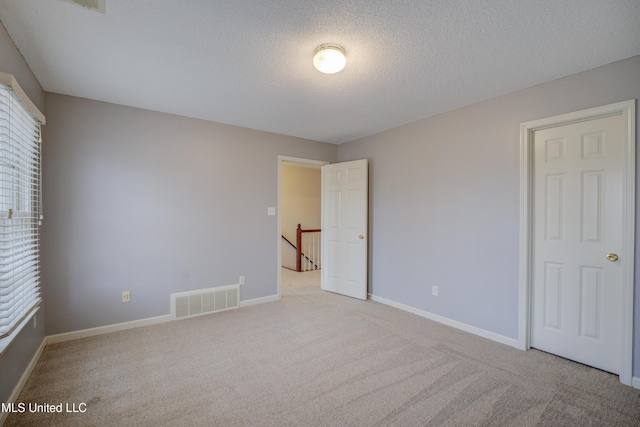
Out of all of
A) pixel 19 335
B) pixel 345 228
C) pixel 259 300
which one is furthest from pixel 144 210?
pixel 345 228

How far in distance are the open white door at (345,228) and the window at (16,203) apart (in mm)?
3397

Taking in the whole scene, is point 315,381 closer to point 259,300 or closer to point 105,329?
point 259,300

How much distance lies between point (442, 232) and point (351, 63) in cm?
215

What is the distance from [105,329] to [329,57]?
343 cm

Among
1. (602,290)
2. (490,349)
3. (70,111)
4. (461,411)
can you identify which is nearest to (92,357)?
(70,111)

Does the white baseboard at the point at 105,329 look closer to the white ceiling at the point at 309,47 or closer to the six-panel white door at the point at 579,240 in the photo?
the white ceiling at the point at 309,47

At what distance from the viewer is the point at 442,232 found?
3.33m

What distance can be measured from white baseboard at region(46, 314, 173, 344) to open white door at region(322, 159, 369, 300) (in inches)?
93.8

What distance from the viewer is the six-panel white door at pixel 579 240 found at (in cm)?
222

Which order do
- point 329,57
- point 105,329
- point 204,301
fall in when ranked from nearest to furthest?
point 329,57, point 105,329, point 204,301

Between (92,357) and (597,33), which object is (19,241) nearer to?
(92,357)

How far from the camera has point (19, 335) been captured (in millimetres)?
2027

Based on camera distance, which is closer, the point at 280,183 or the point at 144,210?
the point at 144,210

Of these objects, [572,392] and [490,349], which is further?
[490,349]
